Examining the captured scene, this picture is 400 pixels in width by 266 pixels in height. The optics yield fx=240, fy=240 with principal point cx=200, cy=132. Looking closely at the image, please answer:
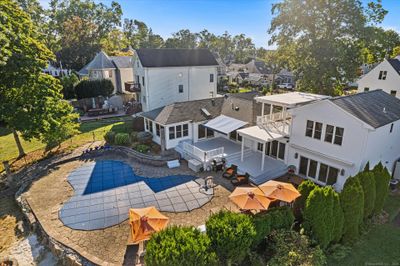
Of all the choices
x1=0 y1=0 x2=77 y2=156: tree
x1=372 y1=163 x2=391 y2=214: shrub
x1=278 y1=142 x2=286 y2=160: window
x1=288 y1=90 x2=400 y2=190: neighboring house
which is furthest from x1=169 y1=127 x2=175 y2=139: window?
x1=372 y1=163 x2=391 y2=214: shrub

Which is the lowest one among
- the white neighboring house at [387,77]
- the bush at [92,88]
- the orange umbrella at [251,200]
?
the orange umbrella at [251,200]

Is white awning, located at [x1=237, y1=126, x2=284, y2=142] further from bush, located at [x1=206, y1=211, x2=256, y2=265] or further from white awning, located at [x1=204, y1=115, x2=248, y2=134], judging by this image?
bush, located at [x1=206, y1=211, x2=256, y2=265]

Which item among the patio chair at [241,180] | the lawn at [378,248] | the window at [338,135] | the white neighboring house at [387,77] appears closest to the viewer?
the lawn at [378,248]

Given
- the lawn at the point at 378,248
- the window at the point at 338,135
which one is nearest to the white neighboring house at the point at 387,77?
the window at the point at 338,135

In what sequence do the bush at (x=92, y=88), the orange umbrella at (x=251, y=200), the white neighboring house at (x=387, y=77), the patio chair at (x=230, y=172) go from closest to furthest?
1. the orange umbrella at (x=251, y=200)
2. the patio chair at (x=230, y=172)
3. the white neighboring house at (x=387, y=77)
4. the bush at (x=92, y=88)

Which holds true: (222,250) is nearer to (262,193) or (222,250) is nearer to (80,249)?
(262,193)

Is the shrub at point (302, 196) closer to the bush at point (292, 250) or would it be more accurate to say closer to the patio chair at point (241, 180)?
the bush at point (292, 250)

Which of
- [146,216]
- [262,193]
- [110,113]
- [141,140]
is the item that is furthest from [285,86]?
[146,216]
